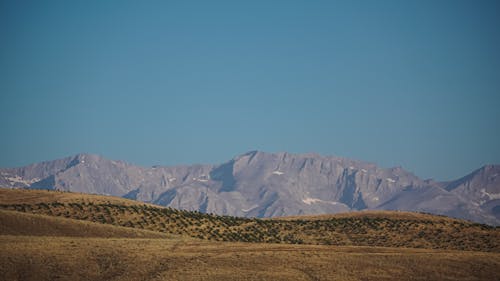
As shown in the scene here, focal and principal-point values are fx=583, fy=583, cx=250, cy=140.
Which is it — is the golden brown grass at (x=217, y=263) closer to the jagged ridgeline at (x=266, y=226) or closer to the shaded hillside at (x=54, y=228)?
the shaded hillside at (x=54, y=228)

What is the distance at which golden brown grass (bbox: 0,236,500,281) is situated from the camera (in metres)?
55.4

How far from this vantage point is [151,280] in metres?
53.5

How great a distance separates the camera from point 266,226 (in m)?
107

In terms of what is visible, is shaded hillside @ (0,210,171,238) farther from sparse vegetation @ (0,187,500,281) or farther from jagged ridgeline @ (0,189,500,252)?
jagged ridgeline @ (0,189,500,252)

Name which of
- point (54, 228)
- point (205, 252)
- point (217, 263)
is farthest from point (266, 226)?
point (217, 263)

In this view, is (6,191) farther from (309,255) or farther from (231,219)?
(309,255)

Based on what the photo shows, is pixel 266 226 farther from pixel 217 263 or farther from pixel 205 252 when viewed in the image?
pixel 217 263

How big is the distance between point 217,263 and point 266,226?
4850 centimetres

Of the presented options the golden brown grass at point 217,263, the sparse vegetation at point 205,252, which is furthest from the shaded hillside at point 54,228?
the golden brown grass at point 217,263

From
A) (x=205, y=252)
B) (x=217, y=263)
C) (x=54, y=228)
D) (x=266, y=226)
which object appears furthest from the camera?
(x=266, y=226)

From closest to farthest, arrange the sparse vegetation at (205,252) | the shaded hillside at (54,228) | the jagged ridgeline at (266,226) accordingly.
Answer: the sparse vegetation at (205,252) < the shaded hillside at (54,228) < the jagged ridgeline at (266,226)

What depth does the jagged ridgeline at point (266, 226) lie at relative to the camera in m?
95.4

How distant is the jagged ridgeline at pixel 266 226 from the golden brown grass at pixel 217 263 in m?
27.6

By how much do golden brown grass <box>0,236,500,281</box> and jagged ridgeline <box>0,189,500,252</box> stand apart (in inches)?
1088
